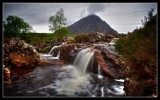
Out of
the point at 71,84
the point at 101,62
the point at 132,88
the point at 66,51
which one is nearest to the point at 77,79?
the point at 71,84

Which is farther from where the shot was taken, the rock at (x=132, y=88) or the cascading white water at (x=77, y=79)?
the cascading white water at (x=77, y=79)

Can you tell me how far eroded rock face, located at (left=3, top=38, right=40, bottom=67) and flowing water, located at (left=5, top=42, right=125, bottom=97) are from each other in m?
1.08

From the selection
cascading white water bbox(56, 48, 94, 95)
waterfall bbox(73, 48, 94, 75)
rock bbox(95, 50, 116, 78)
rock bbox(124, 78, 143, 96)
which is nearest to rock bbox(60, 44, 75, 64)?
cascading white water bbox(56, 48, 94, 95)

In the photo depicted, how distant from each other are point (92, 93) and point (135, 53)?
1.69m

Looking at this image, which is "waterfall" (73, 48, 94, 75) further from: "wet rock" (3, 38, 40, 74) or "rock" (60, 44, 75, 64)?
"wet rock" (3, 38, 40, 74)

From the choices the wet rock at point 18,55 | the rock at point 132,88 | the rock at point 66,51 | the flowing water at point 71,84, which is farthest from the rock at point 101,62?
the wet rock at point 18,55

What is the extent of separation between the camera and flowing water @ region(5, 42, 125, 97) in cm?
589

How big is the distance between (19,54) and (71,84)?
4050 mm

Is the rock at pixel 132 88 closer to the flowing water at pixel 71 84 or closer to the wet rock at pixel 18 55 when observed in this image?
the flowing water at pixel 71 84

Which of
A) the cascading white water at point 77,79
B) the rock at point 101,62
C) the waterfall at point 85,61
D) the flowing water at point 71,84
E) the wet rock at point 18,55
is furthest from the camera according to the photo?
the waterfall at point 85,61

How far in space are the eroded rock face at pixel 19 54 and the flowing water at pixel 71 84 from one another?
1079 mm

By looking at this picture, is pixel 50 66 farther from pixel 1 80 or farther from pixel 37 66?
pixel 1 80

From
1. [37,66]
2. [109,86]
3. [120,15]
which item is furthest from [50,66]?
[120,15]

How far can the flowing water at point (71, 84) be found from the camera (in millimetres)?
5887
